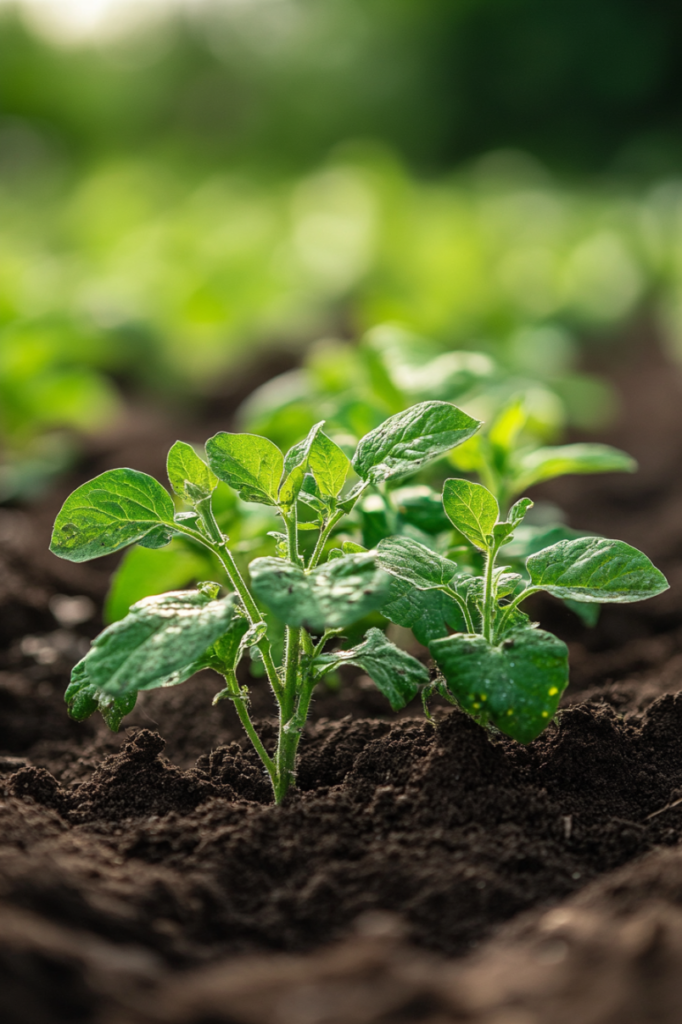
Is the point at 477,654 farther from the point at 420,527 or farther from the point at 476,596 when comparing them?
the point at 420,527

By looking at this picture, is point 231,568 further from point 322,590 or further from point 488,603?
point 488,603

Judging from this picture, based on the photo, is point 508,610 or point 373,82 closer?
point 508,610

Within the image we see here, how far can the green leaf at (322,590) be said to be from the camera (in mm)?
863

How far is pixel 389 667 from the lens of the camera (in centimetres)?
104

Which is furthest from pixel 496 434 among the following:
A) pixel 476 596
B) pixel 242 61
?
pixel 242 61

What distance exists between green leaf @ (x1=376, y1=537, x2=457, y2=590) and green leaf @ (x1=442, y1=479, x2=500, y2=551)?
67 mm

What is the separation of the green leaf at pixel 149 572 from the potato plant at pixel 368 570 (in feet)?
1.24

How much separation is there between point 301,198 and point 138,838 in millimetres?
5088

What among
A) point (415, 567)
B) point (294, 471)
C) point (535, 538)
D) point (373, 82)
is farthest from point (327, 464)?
point (373, 82)

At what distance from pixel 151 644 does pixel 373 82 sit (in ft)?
28.9

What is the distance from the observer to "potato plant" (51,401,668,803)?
3.22 ft

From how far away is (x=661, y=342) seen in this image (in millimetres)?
4152

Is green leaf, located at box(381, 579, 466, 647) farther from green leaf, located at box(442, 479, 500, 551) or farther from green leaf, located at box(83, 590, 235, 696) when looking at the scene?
green leaf, located at box(83, 590, 235, 696)

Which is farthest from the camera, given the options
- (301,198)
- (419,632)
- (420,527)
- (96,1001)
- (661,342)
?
(301,198)
